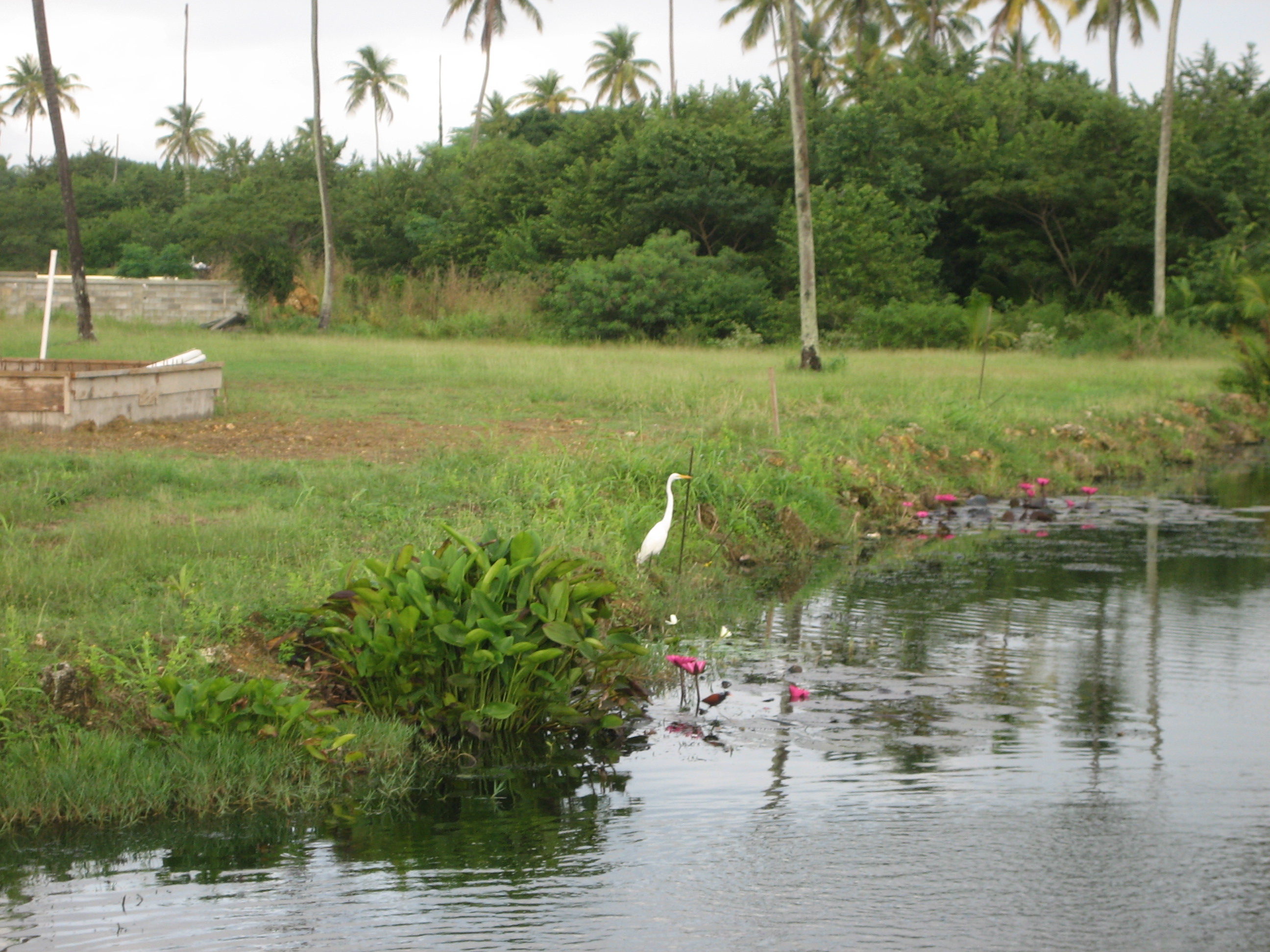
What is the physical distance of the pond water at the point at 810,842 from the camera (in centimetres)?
403

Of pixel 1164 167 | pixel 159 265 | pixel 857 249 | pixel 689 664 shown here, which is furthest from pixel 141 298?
pixel 689 664

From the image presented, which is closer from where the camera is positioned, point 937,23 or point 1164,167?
point 1164,167

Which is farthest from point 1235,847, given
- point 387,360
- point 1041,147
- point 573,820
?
point 1041,147

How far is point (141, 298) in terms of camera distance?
33719 mm

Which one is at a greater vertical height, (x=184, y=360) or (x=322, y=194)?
(x=322, y=194)

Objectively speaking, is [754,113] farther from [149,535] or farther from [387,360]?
[149,535]

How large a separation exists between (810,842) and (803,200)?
1883 centimetres

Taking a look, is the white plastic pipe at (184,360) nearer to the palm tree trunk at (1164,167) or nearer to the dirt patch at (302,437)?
the dirt patch at (302,437)

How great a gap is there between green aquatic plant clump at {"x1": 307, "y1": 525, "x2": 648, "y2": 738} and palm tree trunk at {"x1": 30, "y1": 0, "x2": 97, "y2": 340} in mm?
22661

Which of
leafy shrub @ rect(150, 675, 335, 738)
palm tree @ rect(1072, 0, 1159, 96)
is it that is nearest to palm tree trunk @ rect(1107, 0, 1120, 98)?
palm tree @ rect(1072, 0, 1159, 96)

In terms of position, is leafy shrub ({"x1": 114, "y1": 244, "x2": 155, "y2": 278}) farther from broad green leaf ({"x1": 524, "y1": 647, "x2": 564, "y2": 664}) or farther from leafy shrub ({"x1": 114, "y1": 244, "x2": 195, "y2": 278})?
broad green leaf ({"x1": 524, "y1": 647, "x2": 564, "y2": 664})

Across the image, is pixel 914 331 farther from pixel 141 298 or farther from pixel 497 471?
pixel 497 471

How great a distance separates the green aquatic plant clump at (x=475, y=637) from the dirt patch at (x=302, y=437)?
544cm

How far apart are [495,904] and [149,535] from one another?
4105mm
